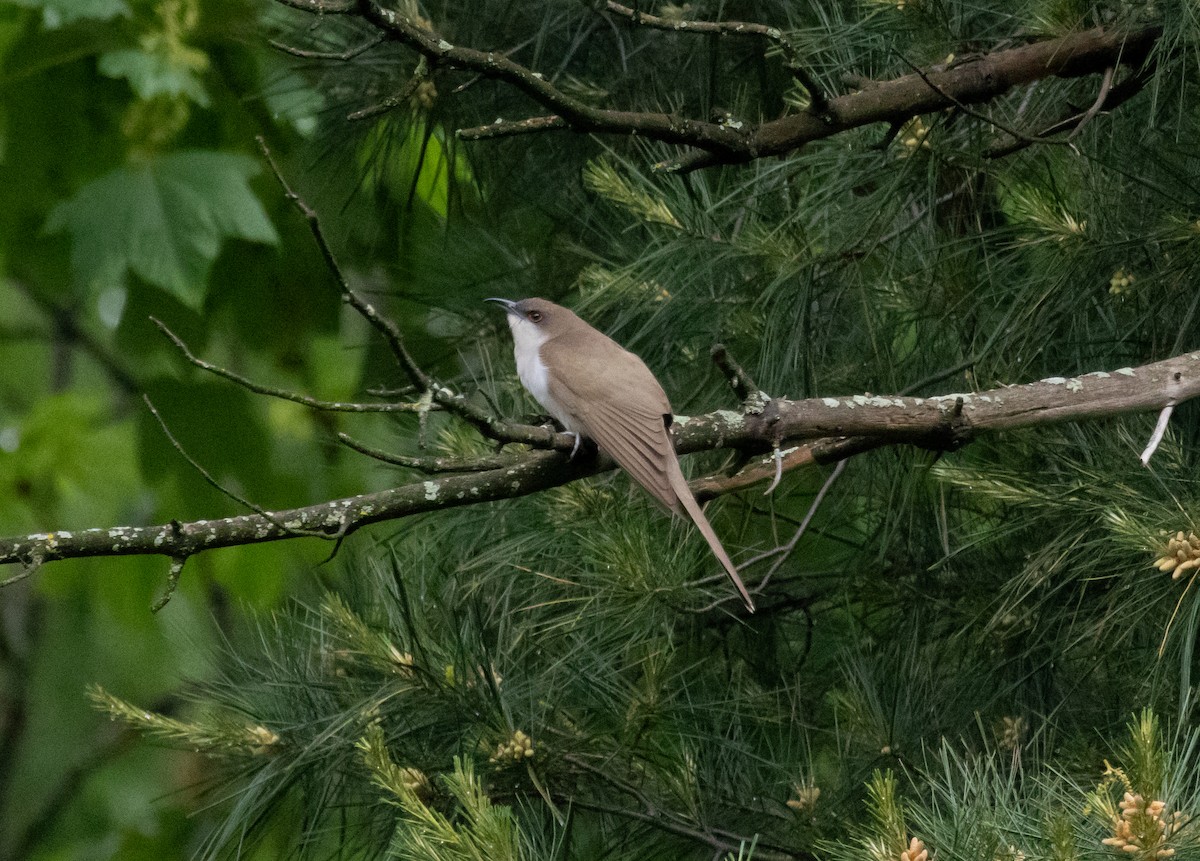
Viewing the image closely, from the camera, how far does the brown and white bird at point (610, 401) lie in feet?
7.80

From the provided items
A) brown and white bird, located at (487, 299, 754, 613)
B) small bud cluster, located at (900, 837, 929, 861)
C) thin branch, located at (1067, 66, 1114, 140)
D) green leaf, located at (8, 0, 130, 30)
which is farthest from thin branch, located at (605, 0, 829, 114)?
green leaf, located at (8, 0, 130, 30)

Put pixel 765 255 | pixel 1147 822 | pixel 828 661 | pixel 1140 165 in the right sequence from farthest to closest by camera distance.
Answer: pixel 828 661 < pixel 765 255 < pixel 1140 165 < pixel 1147 822

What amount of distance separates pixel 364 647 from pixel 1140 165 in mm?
1855

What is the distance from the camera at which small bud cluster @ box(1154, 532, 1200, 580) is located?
6.45 feet

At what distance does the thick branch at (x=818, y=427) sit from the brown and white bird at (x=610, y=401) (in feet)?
0.29

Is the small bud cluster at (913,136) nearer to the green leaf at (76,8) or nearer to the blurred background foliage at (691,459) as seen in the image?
the blurred background foliage at (691,459)

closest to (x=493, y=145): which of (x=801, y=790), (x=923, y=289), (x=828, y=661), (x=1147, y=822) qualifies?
(x=923, y=289)

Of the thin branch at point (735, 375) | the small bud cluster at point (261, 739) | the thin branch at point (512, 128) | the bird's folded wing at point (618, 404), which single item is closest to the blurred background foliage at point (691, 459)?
the small bud cluster at point (261, 739)

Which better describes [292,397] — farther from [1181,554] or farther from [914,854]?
[1181,554]

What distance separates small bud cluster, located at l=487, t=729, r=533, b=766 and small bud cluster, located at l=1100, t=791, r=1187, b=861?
48.0 inches

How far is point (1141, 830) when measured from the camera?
145cm

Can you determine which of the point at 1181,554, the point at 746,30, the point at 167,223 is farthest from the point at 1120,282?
the point at 167,223

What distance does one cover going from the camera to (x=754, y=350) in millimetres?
3141

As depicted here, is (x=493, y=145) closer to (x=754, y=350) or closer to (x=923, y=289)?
(x=754, y=350)
